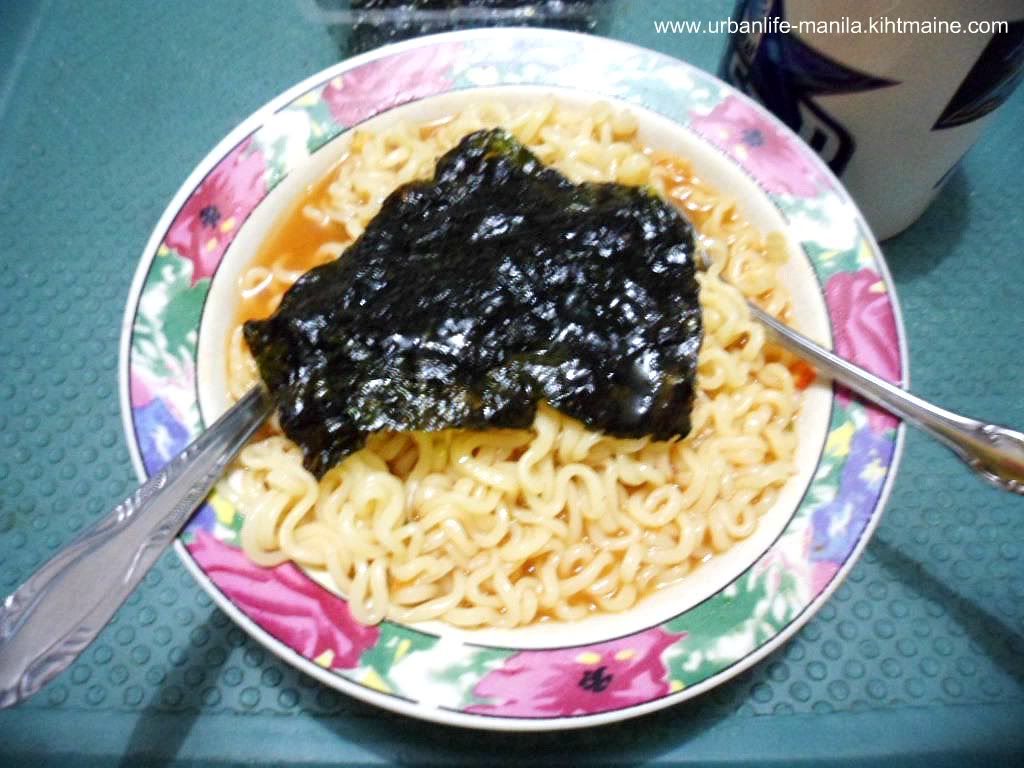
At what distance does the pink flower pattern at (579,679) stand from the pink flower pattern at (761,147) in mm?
1026

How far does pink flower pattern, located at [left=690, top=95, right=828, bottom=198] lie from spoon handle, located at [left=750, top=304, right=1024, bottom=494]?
364 millimetres

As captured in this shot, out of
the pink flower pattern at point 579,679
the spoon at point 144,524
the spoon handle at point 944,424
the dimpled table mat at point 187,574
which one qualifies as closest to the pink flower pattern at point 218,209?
the spoon at point 144,524

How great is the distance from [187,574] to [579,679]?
92cm

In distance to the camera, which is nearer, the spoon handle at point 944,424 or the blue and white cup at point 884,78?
the spoon handle at point 944,424

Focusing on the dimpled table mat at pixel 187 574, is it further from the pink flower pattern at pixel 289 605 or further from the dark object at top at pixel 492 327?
the dark object at top at pixel 492 327

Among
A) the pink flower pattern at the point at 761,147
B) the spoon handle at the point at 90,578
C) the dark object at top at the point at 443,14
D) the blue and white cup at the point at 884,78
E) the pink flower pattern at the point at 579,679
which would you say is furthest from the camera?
the dark object at top at the point at 443,14

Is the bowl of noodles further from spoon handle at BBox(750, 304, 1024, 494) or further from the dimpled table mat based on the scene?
the dimpled table mat

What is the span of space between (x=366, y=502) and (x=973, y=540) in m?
1.36

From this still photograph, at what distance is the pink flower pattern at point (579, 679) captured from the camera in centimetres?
125

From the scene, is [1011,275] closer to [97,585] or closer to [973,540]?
[973,540]

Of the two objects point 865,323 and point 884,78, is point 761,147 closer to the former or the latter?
point 884,78

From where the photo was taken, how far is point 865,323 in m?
1.57

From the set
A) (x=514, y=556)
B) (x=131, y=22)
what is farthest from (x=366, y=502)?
(x=131, y=22)

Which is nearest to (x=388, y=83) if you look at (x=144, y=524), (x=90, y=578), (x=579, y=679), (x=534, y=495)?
(x=534, y=495)
